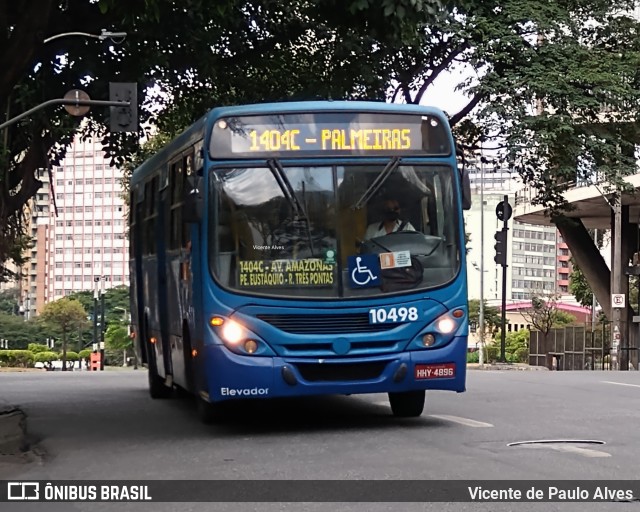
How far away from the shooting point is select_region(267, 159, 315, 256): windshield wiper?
11.2 meters

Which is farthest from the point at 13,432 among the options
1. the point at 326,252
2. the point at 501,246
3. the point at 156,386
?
the point at 501,246

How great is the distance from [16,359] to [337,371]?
77.6 meters

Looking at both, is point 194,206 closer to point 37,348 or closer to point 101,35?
point 101,35

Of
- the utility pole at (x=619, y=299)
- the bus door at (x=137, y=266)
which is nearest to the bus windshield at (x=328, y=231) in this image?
the bus door at (x=137, y=266)

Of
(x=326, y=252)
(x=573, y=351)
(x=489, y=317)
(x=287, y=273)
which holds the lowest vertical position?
(x=489, y=317)

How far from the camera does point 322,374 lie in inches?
438

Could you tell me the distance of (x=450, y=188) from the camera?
1159 cm

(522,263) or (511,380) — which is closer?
(511,380)

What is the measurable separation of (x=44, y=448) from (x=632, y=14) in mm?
19656

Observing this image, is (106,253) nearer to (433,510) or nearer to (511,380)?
(511,380)

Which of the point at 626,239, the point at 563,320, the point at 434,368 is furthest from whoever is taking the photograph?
the point at 563,320

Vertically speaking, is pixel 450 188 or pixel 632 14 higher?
pixel 632 14

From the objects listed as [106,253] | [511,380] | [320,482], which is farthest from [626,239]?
[106,253]

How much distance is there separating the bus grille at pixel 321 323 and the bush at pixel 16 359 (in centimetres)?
7307
